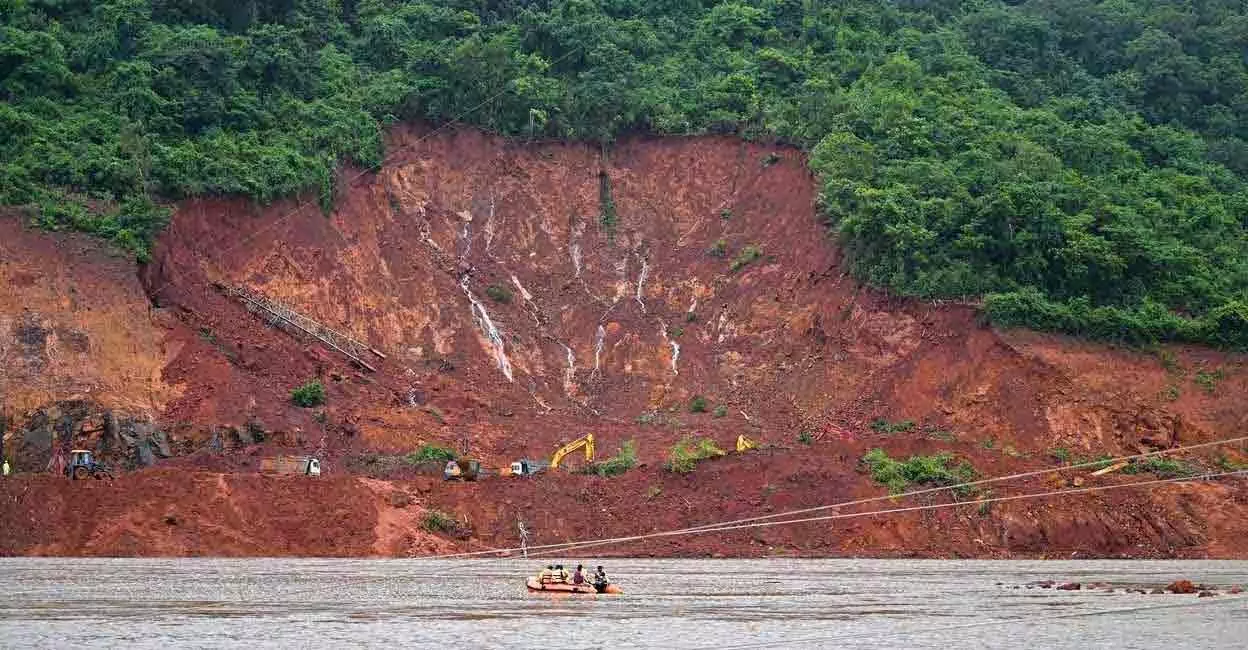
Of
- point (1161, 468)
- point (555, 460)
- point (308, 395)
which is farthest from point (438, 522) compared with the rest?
point (1161, 468)

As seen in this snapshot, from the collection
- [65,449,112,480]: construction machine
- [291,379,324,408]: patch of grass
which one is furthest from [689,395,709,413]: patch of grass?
[65,449,112,480]: construction machine

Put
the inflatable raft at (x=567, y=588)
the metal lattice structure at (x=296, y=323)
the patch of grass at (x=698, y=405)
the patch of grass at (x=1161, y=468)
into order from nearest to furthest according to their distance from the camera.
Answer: the inflatable raft at (x=567, y=588)
the patch of grass at (x=1161, y=468)
the metal lattice structure at (x=296, y=323)
the patch of grass at (x=698, y=405)

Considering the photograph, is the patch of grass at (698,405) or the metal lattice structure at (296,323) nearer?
the metal lattice structure at (296,323)

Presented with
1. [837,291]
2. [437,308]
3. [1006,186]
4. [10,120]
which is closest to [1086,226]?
[1006,186]

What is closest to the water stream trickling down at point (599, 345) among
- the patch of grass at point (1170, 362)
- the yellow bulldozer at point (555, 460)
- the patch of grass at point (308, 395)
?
the yellow bulldozer at point (555, 460)

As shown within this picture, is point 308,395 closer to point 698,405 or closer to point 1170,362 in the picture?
point 698,405

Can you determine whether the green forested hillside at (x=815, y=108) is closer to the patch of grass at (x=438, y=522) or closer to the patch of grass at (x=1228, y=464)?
the patch of grass at (x=1228, y=464)

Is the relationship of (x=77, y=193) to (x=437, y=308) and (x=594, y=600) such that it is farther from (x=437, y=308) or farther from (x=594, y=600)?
(x=594, y=600)
